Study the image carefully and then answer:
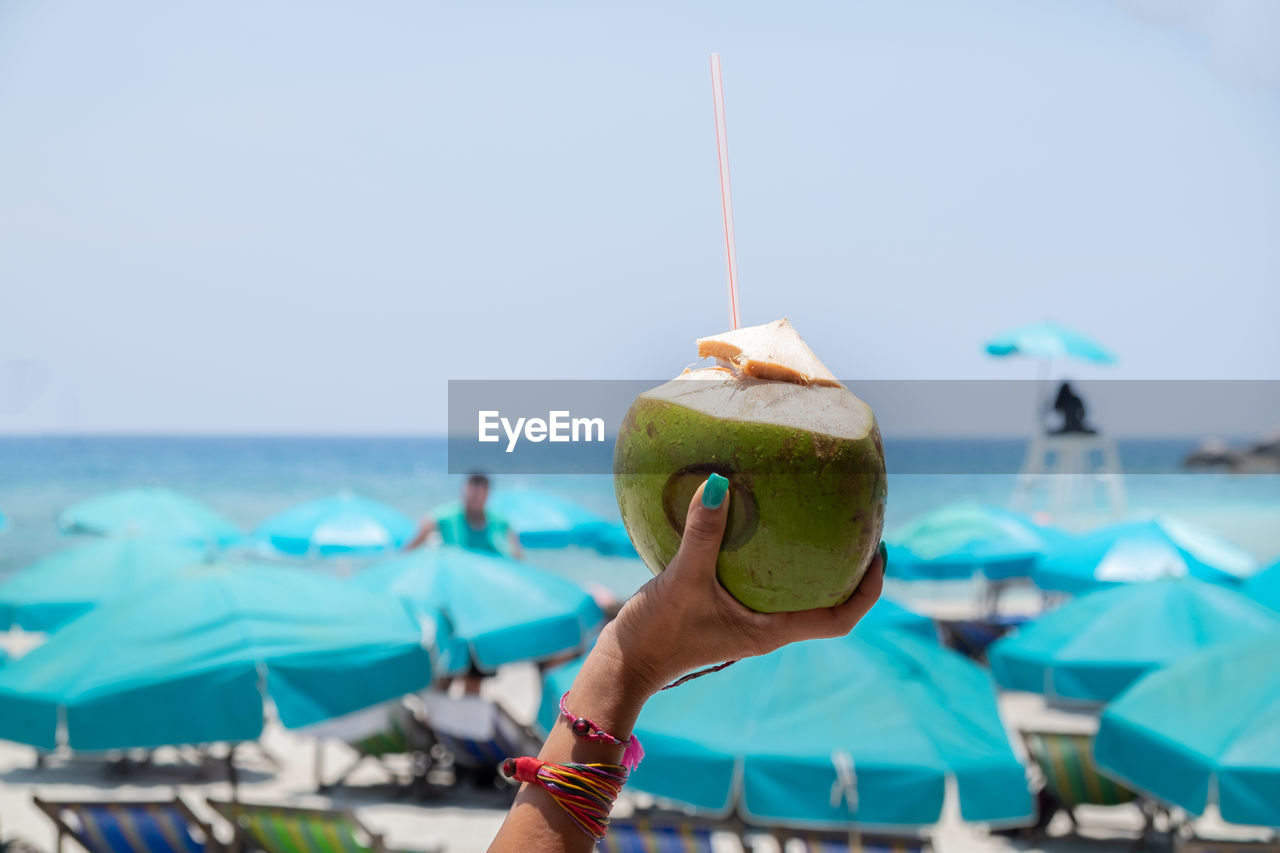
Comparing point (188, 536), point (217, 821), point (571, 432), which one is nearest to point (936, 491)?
point (188, 536)

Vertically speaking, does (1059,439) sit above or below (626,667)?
below

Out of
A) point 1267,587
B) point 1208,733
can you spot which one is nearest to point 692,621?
point 1208,733

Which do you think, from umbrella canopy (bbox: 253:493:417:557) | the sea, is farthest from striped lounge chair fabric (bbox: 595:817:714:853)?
the sea

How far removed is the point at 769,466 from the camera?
5.36 ft

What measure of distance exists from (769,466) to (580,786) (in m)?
0.56

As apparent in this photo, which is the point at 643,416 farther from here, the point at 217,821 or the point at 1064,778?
the point at 217,821

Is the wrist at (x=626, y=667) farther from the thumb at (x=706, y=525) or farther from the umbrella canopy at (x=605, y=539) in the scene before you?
the umbrella canopy at (x=605, y=539)

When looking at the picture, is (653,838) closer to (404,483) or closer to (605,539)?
(605,539)

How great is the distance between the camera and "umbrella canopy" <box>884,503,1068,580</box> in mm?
12961

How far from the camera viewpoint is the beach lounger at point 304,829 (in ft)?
18.2

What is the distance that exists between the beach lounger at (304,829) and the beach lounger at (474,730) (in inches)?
103

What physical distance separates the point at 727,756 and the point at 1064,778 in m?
3.82

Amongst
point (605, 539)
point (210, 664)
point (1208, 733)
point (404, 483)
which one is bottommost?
point (404, 483)

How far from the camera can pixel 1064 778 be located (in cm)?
755
